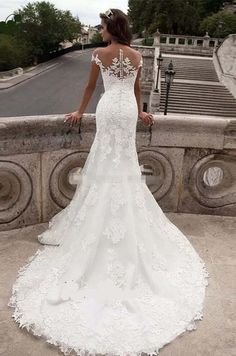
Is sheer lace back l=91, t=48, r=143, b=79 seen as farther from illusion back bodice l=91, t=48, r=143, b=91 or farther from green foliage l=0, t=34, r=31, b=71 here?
green foliage l=0, t=34, r=31, b=71

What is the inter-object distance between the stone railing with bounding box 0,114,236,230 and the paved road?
74.3 ft

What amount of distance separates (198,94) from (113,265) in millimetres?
23521

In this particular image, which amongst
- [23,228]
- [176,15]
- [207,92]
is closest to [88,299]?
[23,228]

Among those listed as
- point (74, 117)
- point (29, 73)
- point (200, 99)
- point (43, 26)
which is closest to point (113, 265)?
point (74, 117)

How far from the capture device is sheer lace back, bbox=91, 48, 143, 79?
3.08 metres

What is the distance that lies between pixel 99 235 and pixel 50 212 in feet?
4.36

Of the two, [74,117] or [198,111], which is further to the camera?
[198,111]

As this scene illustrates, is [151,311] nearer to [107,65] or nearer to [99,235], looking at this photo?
[99,235]

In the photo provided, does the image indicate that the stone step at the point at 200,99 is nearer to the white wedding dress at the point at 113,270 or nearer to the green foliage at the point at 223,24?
the green foliage at the point at 223,24

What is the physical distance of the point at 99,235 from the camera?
3131 millimetres

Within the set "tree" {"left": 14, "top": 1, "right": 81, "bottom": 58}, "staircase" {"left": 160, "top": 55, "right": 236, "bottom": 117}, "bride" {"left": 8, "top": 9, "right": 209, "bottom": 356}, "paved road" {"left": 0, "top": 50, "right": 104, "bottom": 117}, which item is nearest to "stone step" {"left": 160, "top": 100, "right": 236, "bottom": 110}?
"staircase" {"left": 160, "top": 55, "right": 236, "bottom": 117}

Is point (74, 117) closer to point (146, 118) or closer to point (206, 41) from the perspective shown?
point (146, 118)

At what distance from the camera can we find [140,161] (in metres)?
4.36

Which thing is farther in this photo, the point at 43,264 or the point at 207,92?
the point at 207,92
